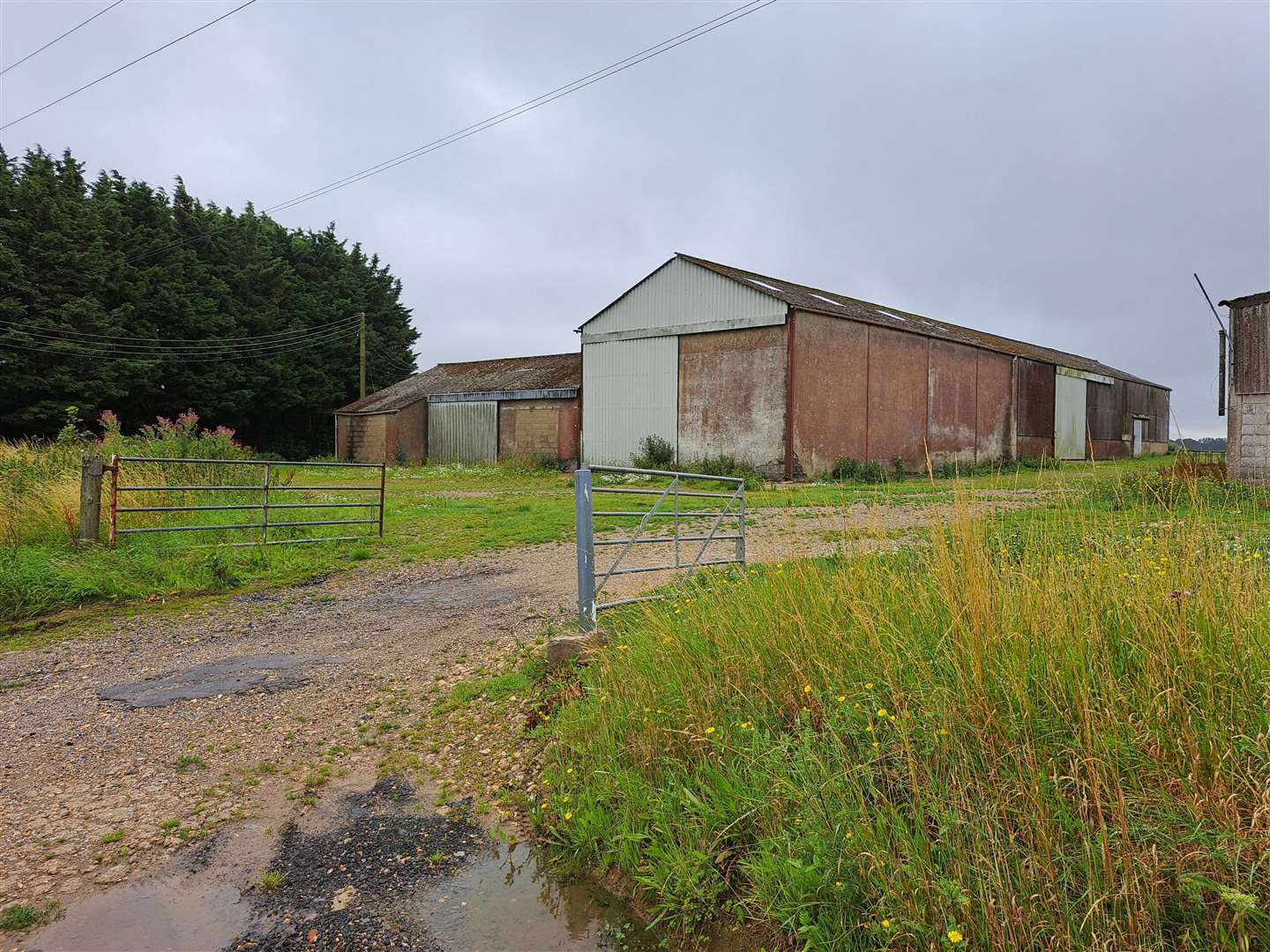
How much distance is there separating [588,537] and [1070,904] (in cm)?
390

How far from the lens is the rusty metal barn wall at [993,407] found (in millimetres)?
27734

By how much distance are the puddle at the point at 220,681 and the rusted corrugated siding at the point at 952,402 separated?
22.3 m

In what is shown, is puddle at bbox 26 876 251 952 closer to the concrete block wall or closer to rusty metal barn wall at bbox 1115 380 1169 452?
the concrete block wall

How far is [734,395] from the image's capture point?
72.1 feet

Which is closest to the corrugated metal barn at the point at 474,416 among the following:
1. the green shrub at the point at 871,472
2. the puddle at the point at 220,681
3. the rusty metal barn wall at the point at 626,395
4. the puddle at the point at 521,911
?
the rusty metal barn wall at the point at 626,395

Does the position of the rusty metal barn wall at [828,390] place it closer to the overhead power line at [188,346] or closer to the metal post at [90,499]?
the metal post at [90,499]

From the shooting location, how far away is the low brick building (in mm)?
15195

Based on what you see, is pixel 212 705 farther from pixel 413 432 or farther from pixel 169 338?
pixel 169 338

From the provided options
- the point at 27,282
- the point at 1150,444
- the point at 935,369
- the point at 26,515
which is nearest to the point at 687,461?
the point at 935,369

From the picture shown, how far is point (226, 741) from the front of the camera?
4.61m

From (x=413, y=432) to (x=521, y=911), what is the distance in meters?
32.1

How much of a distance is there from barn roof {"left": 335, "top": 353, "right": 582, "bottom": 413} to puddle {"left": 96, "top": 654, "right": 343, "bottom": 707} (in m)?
22.6

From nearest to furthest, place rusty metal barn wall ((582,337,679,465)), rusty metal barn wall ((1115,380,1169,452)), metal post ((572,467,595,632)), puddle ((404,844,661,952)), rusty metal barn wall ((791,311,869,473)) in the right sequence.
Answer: puddle ((404,844,661,952)) → metal post ((572,467,595,632)) → rusty metal barn wall ((791,311,869,473)) → rusty metal barn wall ((582,337,679,465)) → rusty metal barn wall ((1115,380,1169,452))

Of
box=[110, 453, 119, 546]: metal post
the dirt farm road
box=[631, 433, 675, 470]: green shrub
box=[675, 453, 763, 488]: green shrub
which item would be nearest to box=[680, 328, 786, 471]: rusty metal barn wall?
box=[675, 453, 763, 488]: green shrub
